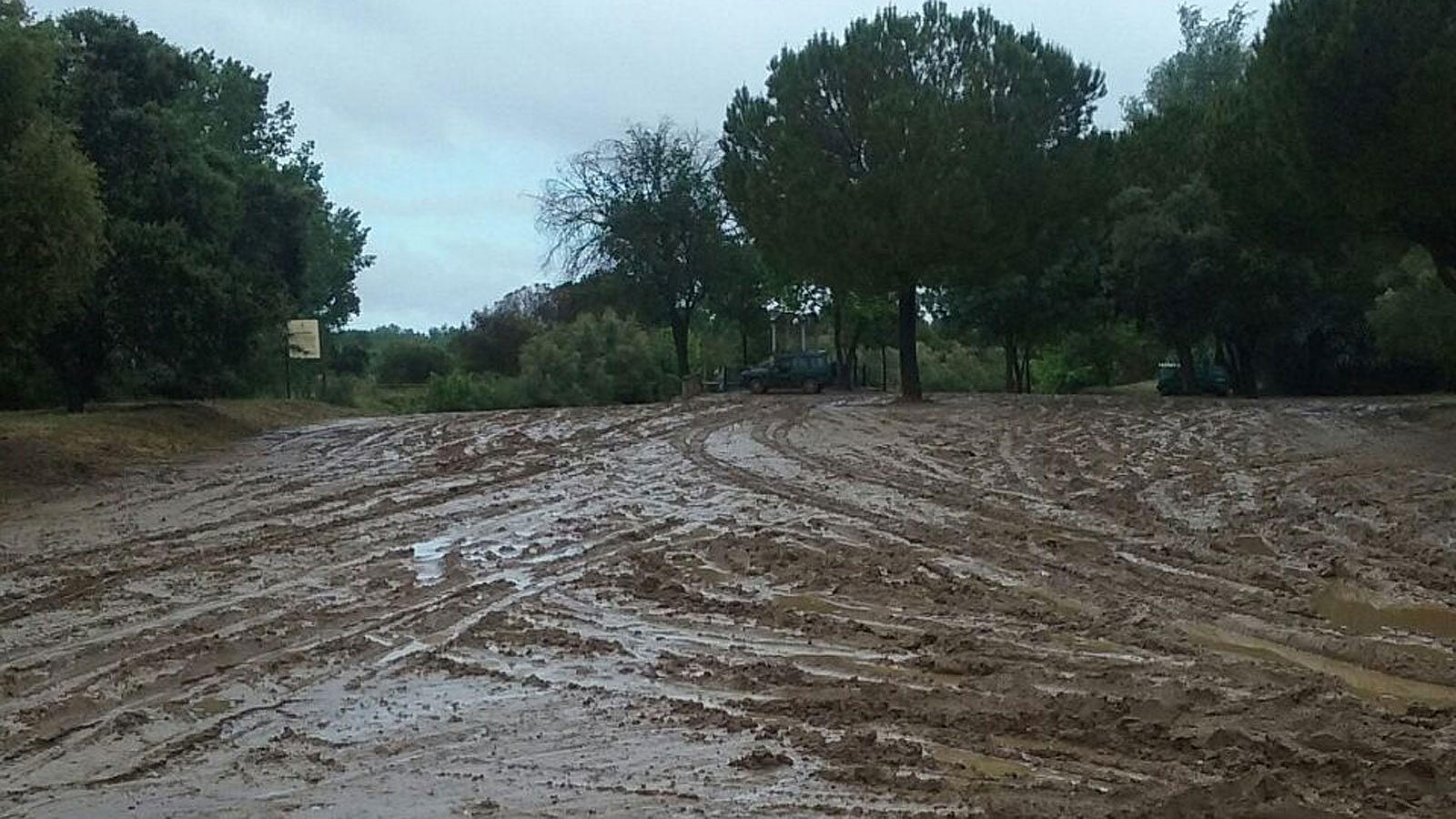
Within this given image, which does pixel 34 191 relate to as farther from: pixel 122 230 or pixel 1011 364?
pixel 1011 364

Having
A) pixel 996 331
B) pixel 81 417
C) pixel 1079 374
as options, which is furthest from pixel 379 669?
pixel 1079 374

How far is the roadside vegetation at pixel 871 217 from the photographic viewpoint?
73.8 ft

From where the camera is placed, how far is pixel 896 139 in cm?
3366

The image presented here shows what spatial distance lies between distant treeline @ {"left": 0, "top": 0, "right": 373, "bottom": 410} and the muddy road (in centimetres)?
382

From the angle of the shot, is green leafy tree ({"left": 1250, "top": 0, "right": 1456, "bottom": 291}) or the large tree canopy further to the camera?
green leafy tree ({"left": 1250, "top": 0, "right": 1456, "bottom": 291})

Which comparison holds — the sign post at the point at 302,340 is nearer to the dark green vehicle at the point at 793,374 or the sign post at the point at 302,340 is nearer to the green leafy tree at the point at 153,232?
the green leafy tree at the point at 153,232

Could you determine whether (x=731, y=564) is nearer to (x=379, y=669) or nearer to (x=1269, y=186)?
(x=379, y=669)

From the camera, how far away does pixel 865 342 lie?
59875mm

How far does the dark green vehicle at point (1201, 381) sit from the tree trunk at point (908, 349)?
1269 cm

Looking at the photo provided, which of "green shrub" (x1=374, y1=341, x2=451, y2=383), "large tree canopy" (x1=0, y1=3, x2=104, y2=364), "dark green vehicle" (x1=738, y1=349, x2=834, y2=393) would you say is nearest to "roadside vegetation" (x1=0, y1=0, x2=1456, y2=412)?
"large tree canopy" (x1=0, y1=3, x2=104, y2=364)

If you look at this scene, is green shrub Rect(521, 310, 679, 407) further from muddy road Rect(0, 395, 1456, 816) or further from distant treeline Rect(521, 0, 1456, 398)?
muddy road Rect(0, 395, 1456, 816)

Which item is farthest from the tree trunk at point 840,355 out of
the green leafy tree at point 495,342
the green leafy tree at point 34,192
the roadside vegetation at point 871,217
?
the green leafy tree at point 34,192

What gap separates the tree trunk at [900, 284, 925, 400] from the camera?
37.7 meters

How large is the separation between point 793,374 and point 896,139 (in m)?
15.0
